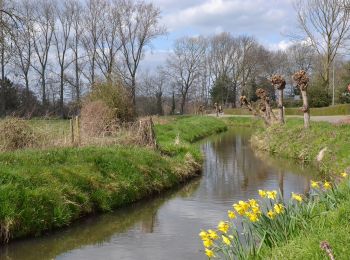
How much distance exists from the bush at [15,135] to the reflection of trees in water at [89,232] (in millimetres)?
4267

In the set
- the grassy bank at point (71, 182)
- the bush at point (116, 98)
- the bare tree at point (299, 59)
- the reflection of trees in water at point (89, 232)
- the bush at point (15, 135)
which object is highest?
the bare tree at point (299, 59)

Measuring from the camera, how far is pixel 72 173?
11.2 metres

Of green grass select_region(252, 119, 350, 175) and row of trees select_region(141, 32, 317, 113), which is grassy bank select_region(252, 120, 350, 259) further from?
row of trees select_region(141, 32, 317, 113)

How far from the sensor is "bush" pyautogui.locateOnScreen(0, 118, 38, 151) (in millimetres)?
13711

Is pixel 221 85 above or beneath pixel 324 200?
above

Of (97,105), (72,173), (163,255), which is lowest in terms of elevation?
(163,255)

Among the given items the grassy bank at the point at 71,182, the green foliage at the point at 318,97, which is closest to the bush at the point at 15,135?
the grassy bank at the point at 71,182

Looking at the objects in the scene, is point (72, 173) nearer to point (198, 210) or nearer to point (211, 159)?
point (198, 210)

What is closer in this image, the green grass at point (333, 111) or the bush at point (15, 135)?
the bush at point (15, 135)

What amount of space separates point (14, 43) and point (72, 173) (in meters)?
11.8

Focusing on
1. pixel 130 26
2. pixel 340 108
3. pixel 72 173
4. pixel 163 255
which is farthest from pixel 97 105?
pixel 130 26

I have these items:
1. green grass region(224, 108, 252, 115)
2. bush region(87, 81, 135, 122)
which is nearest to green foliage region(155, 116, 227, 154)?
bush region(87, 81, 135, 122)

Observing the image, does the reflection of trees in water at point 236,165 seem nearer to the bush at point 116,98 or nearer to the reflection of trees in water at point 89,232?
the reflection of trees in water at point 89,232

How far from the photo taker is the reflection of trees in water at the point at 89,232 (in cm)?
829
